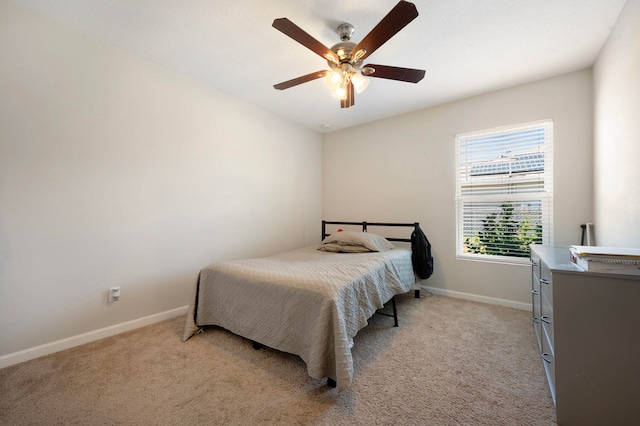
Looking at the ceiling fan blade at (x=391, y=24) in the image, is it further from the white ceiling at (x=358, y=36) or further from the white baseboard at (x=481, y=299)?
the white baseboard at (x=481, y=299)

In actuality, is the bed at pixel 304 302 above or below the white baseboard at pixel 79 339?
above

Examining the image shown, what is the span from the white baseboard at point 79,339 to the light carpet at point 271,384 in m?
0.07

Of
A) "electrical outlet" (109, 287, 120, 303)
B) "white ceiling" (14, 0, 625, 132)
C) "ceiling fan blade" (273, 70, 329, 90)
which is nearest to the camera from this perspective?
"white ceiling" (14, 0, 625, 132)

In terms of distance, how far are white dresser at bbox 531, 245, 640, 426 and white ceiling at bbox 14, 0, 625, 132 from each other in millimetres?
1806

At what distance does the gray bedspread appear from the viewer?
149 centimetres

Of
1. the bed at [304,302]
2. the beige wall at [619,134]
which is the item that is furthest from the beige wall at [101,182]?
the beige wall at [619,134]

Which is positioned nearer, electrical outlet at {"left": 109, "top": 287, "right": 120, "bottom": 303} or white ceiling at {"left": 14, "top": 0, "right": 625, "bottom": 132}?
white ceiling at {"left": 14, "top": 0, "right": 625, "bottom": 132}

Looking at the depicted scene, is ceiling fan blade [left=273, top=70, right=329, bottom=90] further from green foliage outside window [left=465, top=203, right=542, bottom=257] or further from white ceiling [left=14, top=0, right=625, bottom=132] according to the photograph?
green foliage outside window [left=465, top=203, right=542, bottom=257]

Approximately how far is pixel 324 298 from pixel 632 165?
2127 mm

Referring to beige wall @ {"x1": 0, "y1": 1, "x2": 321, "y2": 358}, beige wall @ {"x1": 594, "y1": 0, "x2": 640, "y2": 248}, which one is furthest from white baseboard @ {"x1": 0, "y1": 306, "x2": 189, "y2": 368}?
beige wall @ {"x1": 594, "y1": 0, "x2": 640, "y2": 248}

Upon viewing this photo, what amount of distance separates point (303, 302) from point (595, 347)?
4.90 ft

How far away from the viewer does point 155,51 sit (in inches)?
88.8

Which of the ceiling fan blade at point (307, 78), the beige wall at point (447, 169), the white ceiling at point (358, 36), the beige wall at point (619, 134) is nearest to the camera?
the beige wall at point (619, 134)

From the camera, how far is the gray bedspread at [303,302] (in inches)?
58.6
